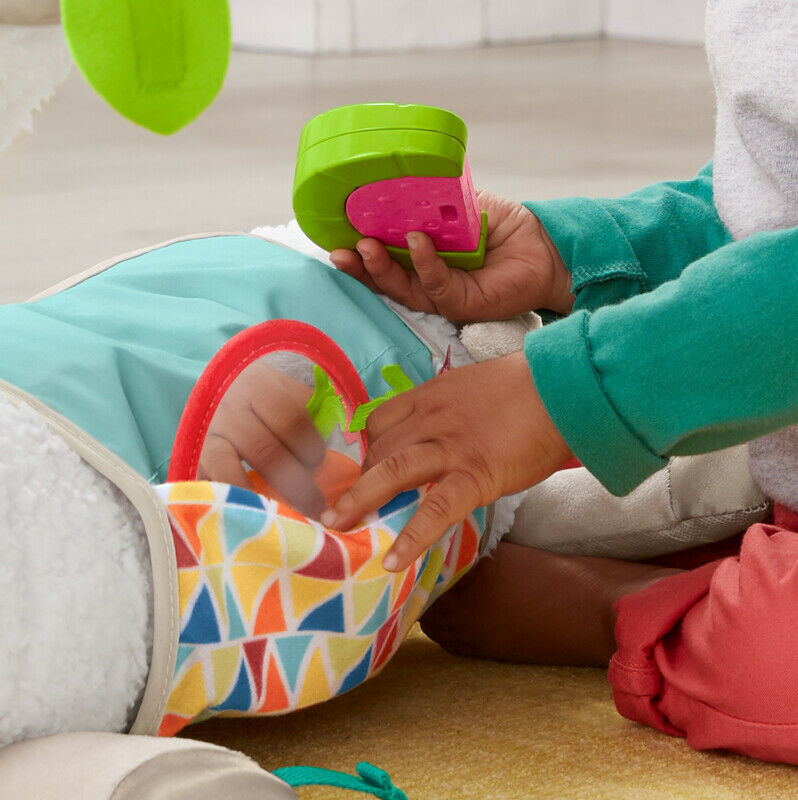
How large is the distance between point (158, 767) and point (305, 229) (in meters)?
0.34

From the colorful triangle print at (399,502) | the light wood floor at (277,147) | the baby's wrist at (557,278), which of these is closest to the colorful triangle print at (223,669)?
the colorful triangle print at (399,502)

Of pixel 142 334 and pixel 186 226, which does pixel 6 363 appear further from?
pixel 186 226

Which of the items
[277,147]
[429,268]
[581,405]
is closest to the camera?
[581,405]

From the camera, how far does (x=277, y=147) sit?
2.14m

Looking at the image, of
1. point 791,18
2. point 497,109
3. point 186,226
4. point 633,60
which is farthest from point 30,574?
point 633,60

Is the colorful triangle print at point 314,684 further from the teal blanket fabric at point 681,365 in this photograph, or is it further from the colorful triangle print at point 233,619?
the teal blanket fabric at point 681,365

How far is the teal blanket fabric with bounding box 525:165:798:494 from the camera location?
1.67ft

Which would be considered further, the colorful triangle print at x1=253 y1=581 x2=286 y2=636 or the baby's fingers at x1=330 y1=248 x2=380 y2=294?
the baby's fingers at x1=330 y1=248 x2=380 y2=294

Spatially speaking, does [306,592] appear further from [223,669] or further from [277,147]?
[277,147]

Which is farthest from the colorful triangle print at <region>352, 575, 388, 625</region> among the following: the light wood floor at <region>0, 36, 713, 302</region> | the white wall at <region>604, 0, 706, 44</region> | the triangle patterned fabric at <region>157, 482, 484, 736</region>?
the white wall at <region>604, 0, 706, 44</region>

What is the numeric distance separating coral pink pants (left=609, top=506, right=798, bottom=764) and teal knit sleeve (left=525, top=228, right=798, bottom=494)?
0.24 feet

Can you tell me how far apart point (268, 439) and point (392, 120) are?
0.54 feet

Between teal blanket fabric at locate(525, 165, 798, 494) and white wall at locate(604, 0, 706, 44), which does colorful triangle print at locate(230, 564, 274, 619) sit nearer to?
teal blanket fabric at locate(525, 165, 798, 494)

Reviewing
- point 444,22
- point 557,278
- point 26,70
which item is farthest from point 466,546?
point 444,22
